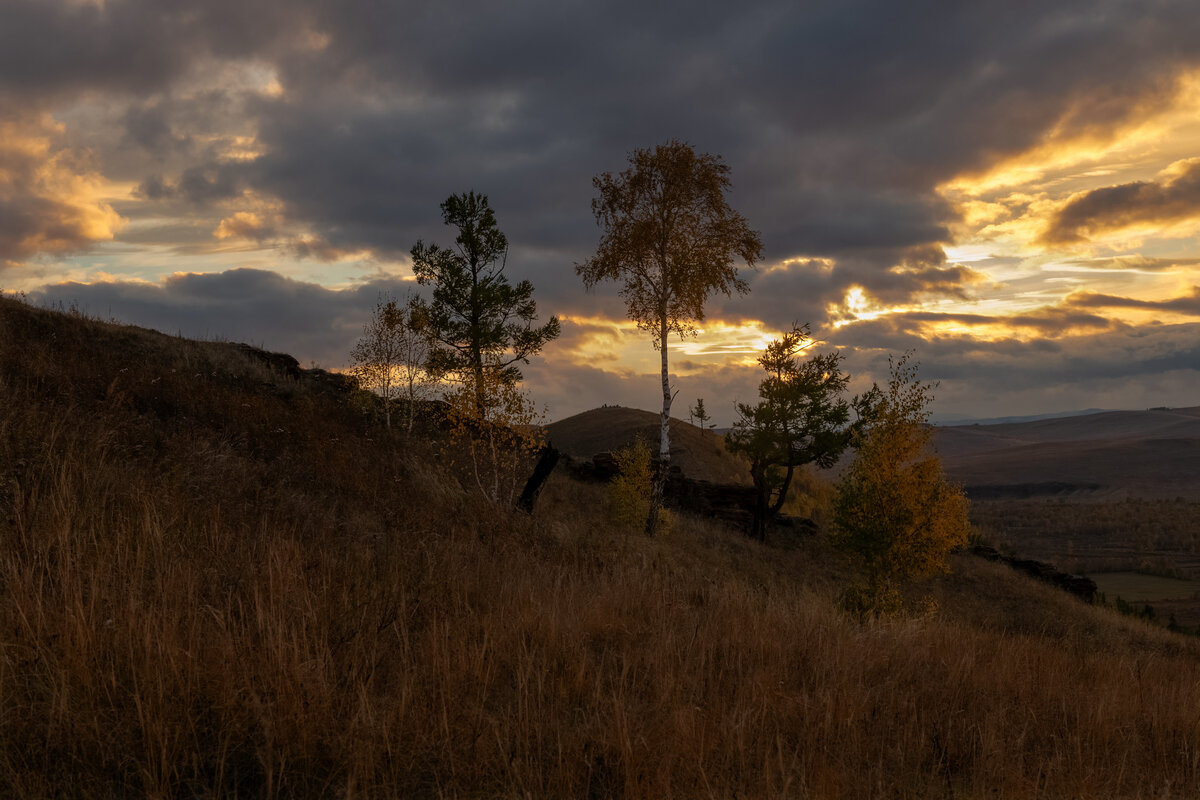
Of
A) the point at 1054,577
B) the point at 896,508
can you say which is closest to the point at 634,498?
the point at 896,508

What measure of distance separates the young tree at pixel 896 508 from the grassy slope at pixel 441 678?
14986 millimetres

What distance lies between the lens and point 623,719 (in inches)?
152

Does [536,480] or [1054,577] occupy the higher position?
[536,480]

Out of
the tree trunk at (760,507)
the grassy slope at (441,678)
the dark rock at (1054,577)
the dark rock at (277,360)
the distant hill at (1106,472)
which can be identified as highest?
the dark rock at (277,360)

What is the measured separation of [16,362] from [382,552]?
10.5 metres

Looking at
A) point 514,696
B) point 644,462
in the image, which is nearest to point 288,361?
point 644,462

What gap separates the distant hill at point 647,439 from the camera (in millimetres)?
54875

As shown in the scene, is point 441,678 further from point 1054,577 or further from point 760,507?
point 1054,577

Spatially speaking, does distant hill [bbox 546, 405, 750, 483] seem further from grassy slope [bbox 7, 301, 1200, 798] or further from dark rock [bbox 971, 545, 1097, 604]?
grassy slope [bbox 7, 301, 1200, 798]

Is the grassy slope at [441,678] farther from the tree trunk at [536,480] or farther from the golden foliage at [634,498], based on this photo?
the golden foliage at [634,498]

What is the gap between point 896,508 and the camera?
76.5ft

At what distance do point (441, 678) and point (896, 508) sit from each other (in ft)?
73.5

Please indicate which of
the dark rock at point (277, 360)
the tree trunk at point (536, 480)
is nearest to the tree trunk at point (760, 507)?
the tree trunk at point (536, 480)

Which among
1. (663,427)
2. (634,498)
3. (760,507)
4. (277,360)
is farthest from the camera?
(760,507)
